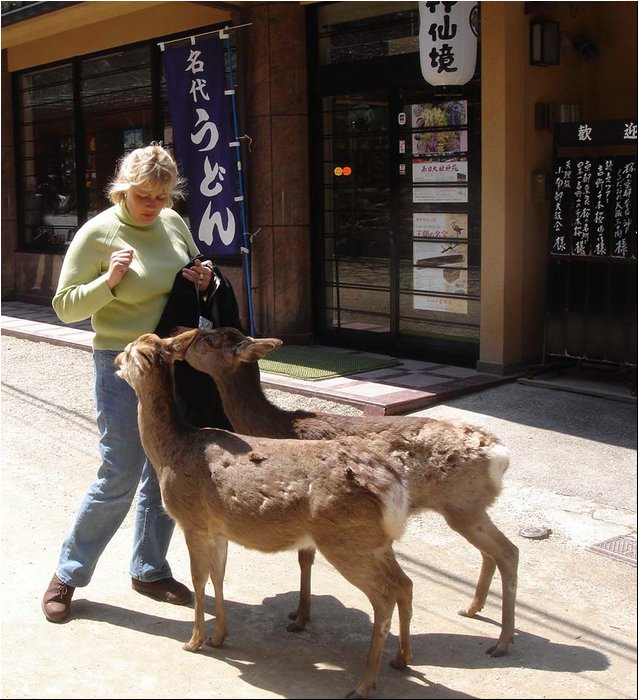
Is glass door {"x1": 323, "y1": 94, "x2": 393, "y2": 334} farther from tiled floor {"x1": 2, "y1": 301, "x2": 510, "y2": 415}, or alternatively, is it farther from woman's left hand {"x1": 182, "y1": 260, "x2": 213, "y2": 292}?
woman's left hand {"x1": 182, "y1": 260, "x2": 213, "y2": 292}

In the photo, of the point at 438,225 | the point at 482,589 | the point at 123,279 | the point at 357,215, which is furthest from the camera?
the point at 357,215

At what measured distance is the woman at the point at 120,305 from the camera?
462cm

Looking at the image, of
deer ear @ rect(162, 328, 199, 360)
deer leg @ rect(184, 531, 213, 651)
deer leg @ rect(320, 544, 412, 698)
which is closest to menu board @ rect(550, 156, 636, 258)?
deer ear @ rect(162, 328, 199, 360)

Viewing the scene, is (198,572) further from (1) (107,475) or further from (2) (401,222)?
(2) (401,222)

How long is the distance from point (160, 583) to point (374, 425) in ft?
4.65

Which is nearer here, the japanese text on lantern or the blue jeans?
the blue jeans

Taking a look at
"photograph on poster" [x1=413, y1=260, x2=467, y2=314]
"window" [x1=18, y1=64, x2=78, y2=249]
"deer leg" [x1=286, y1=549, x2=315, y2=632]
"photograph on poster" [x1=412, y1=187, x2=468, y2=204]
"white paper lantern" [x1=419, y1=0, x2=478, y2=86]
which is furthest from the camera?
"window" [x1=18, y1=64, x2=78, y2=249]

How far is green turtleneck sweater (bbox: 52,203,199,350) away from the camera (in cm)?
465

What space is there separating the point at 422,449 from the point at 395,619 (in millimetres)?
880

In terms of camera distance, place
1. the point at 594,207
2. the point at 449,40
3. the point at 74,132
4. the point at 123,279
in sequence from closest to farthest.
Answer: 1. the point at 123,279
2. the point at 594,207
3. the point at 449,40
4. the point at 74,132

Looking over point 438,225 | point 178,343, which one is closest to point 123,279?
point 178,343

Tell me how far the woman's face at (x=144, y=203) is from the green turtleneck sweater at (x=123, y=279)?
0.05 meters

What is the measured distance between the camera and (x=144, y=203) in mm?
4664

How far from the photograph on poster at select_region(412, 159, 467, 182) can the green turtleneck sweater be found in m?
4.88
